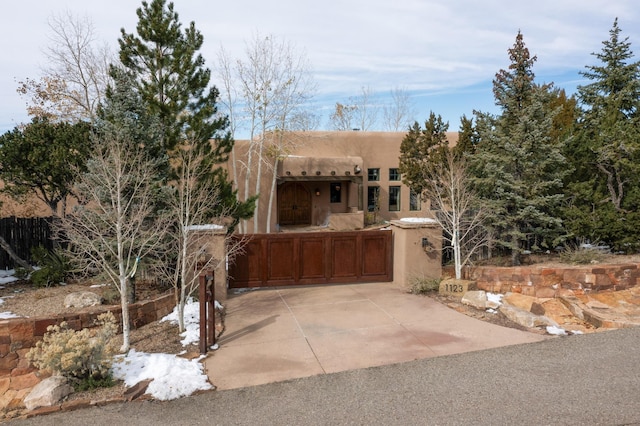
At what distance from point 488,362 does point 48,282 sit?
31.0ft

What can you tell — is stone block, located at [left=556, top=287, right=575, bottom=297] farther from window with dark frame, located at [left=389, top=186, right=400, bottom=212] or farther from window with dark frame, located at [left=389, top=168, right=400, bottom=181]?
window with dark frame, located at [left=389, top=168, right=400, bottom=181]

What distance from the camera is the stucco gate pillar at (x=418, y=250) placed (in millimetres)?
10664

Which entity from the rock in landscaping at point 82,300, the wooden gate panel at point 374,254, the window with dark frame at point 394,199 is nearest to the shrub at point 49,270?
the rock in landscaping at point 82,300

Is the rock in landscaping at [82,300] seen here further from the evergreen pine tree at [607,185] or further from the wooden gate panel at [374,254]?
the evergreen pine tree at [607,185]

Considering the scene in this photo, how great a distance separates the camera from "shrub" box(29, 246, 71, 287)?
379 inches

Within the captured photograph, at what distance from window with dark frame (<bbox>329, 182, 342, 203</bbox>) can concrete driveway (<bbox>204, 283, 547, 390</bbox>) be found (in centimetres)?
1366

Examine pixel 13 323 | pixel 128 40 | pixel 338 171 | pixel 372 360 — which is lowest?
pixel 372 360

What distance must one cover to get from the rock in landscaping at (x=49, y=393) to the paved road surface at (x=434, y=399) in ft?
0.84

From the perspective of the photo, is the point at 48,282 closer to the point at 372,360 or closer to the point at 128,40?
the point at 128,40

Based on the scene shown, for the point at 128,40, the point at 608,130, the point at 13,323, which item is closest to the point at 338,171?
the point at 608,130

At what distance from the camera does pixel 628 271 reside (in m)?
10.4

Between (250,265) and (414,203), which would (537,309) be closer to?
(250,265)

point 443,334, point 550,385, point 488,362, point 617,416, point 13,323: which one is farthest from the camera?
point 443,334

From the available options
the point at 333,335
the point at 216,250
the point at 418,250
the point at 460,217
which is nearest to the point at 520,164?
the point at 460,217
